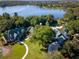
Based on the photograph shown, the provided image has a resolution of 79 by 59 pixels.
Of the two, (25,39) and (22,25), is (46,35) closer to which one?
(25,39)

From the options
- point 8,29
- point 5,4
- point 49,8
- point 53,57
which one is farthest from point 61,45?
point 5,4

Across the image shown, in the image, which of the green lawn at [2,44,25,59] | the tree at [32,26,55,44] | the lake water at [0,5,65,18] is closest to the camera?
the green lawn at [2,44,25,59]

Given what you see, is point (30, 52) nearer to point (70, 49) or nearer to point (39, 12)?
point (70, 49)

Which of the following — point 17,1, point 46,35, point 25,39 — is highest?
point 46,35

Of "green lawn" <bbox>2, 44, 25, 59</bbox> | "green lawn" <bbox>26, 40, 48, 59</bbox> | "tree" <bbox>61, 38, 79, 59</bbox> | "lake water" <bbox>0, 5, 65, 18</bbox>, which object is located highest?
"tree" <bbox>61, 38, 79, 59</bbox>

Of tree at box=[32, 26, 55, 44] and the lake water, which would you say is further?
the lake water

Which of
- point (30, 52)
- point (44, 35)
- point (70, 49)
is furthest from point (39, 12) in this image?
point (70, 49)

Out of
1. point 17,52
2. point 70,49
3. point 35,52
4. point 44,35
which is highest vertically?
point 44,35

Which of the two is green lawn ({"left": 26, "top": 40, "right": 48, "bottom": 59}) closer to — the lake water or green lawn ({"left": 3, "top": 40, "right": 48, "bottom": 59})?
green lawn ({"left": 3, "top": 40, "right": 48, "bottom": 59})

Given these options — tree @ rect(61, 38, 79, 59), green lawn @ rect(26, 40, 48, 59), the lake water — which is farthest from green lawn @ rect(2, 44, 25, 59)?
the lake water
